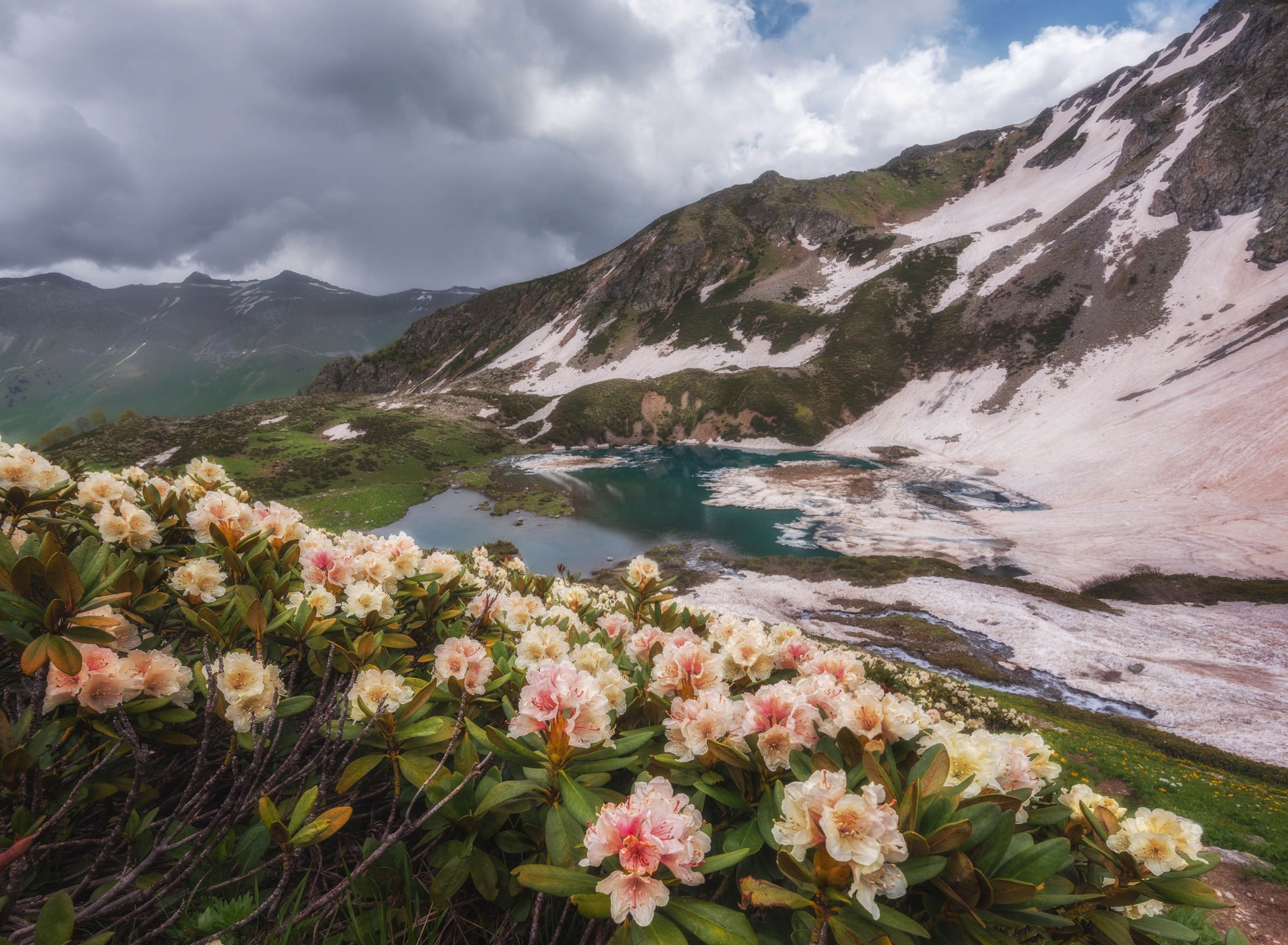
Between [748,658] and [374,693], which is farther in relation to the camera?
[748,658]

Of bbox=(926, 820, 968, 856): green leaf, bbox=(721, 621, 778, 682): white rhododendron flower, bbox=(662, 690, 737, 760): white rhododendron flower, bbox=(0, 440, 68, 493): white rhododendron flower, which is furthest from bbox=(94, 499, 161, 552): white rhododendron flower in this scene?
bbox=(926, 820, 968, 856): green leaf

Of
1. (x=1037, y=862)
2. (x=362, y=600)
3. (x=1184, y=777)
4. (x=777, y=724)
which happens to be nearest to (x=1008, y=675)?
(x=1184, y=777)

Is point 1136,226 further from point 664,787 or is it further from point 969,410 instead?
point 664,787

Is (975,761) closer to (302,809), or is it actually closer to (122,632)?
(302,809)

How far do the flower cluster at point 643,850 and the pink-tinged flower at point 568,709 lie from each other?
16.2 inches

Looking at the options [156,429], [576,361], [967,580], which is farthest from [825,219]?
[156,429]

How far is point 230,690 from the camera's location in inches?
80.8

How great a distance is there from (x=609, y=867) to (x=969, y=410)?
67.8 meters

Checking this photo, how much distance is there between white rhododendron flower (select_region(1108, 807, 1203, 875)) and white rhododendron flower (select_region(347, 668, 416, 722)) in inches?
113

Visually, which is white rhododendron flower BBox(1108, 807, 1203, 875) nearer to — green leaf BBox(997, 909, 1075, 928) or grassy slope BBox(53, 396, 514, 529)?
green leaf BBox(997, 909, 1075, 928)

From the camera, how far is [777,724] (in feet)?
6.56

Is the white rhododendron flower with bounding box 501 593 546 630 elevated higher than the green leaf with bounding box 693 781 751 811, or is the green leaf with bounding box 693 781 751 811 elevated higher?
the white rhododendron flower with bounding box 501 593 546 630

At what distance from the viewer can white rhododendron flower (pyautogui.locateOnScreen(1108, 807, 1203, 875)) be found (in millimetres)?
1621

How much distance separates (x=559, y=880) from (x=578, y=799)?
0.27 metres
